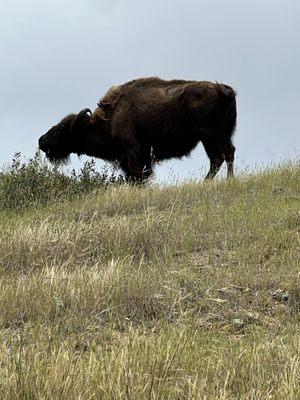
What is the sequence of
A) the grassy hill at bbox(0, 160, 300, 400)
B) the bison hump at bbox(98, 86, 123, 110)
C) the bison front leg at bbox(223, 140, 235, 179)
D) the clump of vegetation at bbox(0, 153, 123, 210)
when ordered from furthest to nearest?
the bison hump at bbox(98, 86, 123, 110)
the bison front leg at bbox(223, 140, 235, 179)
the clump of vegetation at bbox(0, 153, 123, 210)
the grassy hill at bbox(0, 160, 300, 400)

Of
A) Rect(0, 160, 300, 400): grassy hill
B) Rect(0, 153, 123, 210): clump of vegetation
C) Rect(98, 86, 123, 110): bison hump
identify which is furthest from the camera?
Rect(98, 86, 123, 110): bison hump

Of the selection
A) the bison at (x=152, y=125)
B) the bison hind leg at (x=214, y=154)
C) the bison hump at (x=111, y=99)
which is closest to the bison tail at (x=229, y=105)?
the bison at (x=152, y=125)

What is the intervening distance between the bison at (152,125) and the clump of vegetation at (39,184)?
3.13ft

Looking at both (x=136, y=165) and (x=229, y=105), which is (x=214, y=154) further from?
(x=136, y=165)

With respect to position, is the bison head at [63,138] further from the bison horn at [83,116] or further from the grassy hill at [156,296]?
the grassy hill at [156,296]

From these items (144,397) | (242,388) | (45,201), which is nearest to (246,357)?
(242,388)

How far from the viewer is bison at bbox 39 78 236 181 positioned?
10633 millimetres

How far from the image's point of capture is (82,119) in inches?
454

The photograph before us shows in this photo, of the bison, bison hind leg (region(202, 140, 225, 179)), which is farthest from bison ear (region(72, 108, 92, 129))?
bison hind leg (region(202, 140, 225, 179))

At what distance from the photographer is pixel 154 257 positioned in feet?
18.0

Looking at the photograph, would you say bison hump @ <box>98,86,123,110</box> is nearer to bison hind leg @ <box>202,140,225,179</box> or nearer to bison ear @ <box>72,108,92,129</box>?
bison ear @ <box>72,108,92,129</box>

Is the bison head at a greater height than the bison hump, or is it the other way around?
the bison hump

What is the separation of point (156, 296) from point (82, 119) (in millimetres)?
7660

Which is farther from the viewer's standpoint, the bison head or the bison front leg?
the bison head
